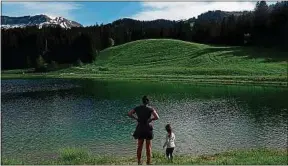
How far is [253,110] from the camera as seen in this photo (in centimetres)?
5053

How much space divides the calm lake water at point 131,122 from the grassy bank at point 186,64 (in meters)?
26.8

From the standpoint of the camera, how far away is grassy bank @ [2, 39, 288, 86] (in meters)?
98.5

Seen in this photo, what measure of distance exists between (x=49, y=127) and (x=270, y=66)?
78.1m

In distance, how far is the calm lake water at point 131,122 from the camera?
31750 mm

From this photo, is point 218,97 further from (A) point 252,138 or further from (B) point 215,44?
(B) point 215,44

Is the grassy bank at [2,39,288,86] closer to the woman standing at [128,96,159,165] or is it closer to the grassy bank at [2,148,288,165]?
the grassy bank at [2,148,288,165]

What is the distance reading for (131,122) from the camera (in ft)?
138

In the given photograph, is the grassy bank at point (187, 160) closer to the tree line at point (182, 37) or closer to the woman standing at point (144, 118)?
the woman standing at point (144, 118)

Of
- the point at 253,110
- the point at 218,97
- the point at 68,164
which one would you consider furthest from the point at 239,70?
the point at 68,164

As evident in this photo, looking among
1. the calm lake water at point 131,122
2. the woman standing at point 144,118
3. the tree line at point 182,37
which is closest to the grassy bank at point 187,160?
the woman standing at point 144,118

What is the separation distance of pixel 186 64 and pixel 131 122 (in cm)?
8311

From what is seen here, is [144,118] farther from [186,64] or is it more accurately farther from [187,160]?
[186,64]

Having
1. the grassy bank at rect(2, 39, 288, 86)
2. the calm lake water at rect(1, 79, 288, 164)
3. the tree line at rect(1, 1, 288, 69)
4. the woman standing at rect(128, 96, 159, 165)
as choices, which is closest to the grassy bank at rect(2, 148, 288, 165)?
the woman standing at rect(128, 96, 159, 165)

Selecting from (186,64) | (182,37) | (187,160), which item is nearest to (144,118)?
(187,160)
